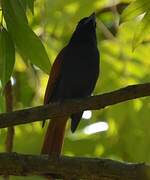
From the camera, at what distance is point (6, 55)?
Result: 2.28m

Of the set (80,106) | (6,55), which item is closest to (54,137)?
(80,106)

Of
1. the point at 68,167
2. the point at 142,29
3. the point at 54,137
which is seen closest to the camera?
the point at 68,167

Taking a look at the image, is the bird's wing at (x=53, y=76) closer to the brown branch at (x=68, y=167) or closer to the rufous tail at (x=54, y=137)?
the rufous tail at (x=54, y=137)

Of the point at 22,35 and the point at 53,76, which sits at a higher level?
the point at 53,76

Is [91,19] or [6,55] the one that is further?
[91,19]

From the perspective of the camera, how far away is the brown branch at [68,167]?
2188 mm

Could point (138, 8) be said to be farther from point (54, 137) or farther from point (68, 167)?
point (54, 137)

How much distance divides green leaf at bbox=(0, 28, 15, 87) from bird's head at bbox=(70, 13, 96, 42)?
1549 mm

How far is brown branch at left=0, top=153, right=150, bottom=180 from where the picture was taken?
2188 millimetres

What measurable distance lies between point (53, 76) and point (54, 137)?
1.42 feet

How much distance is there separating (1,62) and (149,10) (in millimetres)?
673

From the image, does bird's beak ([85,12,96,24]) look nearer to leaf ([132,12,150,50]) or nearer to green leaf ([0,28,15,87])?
leaf ([132,12,150,50])

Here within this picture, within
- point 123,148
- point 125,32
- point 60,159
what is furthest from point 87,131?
point 60,159

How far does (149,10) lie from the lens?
7.46 feet
